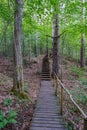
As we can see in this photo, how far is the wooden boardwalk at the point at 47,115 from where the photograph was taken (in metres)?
6.83

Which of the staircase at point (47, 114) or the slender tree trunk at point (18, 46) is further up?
the slender tree trunk at point (18, 46)

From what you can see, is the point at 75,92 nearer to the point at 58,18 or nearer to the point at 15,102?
the point at 15,102

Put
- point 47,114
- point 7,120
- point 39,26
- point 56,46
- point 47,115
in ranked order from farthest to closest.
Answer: point 56,46, point 39,26, point 47,114, point 47,115, point 7,120

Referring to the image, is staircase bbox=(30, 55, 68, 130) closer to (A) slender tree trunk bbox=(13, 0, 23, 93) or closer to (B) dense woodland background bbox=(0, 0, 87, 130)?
(B) dense woodland background bbox=(0, 0, 87, 130)

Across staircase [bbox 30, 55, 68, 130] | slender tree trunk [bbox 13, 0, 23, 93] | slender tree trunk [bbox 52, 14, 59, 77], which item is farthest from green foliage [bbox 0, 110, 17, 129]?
slender tree trunk [bbox 52, 14, 59, 77]

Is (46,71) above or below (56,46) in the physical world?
below

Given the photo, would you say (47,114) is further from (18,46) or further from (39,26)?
(39,26)

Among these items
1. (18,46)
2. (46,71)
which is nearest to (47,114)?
(18,46)

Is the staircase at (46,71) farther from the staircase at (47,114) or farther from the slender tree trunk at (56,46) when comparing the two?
the staircase at (47,114)

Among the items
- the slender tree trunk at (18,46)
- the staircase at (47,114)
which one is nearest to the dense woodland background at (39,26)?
the slender tree trunk at (18,46)

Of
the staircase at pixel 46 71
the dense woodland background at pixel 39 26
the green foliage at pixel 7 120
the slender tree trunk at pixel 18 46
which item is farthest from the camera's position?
the staircase at pixel 46 71

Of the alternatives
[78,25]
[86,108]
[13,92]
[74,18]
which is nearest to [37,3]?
[13,92]

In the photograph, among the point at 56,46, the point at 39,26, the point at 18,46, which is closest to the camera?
the point at 18,46

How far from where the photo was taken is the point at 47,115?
7.97 metres
